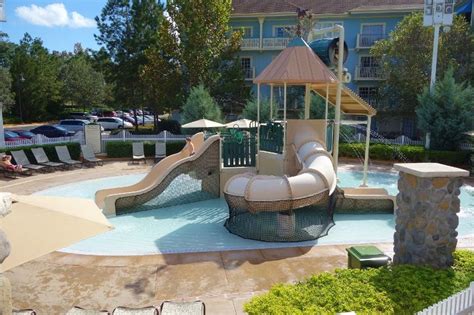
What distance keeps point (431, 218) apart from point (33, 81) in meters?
50.5

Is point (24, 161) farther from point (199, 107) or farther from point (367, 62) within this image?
point (367, 62)

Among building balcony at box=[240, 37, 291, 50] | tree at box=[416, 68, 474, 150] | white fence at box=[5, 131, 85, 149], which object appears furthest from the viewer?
building balcony at box=[240, 37, 291, 50]

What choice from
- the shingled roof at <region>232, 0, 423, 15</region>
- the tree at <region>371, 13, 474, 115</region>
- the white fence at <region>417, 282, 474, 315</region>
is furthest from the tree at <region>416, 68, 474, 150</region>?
the white fence at <region>417, 282, 474, 315</region>

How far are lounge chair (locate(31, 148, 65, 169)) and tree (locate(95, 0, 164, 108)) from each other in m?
12.5

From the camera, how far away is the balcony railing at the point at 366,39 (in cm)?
3177

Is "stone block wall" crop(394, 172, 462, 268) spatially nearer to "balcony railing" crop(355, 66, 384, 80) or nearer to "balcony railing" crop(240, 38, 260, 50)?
"balcony railing" crop(355, 66, 384, 80)

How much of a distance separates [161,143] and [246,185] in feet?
44.4

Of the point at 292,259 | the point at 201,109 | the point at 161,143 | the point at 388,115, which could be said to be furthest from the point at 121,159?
the point at 388,115

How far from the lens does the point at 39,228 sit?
5055 millimetres

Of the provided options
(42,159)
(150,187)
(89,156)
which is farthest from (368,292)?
(89,156)

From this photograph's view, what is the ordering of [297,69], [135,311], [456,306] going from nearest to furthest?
[456,306], [135,311], [297,69]

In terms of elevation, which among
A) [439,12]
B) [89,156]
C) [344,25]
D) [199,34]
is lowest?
[89,156]

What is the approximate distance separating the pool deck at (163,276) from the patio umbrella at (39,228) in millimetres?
1857

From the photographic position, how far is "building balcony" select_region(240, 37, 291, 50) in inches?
1281
